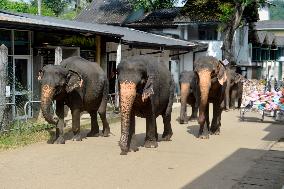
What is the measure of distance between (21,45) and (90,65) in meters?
4.16

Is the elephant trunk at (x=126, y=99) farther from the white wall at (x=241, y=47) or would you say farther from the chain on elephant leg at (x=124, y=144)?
the white wall at (x=241, y=47)

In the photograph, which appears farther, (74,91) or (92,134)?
(92,134)

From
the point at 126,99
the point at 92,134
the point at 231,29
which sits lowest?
the point at 92,134

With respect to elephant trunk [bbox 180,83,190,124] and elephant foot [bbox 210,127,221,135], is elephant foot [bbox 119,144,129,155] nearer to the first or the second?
elephant foot [bbox 210,127,221,135]

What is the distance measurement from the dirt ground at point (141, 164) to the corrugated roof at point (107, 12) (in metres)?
22.8

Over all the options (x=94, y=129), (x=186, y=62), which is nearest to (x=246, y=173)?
(x=94, y=129)

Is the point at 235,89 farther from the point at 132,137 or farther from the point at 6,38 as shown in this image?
the point at 132,137

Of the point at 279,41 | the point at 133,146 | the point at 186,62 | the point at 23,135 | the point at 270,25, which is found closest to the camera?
the point at 133,146

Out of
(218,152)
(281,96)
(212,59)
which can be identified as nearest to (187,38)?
(281,96)

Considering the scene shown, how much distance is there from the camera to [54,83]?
35.1 ft

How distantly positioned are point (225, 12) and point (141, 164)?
20.4m

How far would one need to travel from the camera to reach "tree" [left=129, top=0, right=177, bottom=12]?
111ft

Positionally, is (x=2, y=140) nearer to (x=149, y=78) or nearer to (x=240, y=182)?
(x=149, y=78)

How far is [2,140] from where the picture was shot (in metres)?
11.2
